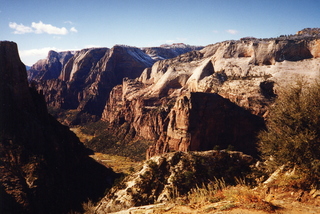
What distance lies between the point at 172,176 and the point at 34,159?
2823cm

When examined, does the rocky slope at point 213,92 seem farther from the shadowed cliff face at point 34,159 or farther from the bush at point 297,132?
the bush at point 297,132

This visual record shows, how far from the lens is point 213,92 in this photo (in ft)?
252

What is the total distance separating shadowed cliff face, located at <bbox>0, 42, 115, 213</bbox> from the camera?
103 feet

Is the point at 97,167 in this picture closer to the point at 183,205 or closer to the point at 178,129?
the point at 178,129

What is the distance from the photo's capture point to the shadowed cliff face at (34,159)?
31.3 m

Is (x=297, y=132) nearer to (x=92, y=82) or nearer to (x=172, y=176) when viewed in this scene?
(x=172, y=176)

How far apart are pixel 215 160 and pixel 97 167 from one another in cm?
3685

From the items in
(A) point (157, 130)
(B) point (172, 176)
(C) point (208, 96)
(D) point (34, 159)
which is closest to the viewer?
(B) point (172, 176)

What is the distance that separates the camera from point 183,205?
39.1 feet

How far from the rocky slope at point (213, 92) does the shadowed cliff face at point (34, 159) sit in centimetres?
2489

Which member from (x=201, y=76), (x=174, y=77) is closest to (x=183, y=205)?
(x=201, y=76)

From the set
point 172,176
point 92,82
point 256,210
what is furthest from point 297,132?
point 92,82

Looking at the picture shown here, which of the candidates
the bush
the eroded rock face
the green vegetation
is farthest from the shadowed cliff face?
the bush

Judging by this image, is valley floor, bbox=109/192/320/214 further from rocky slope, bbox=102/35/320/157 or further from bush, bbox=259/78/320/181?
rocky slope, bbox=102/35/320/157
